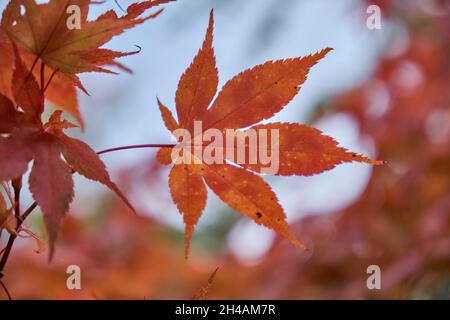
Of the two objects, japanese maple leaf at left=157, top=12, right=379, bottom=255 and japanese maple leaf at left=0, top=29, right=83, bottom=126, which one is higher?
japanese maple leaf at left=0, top=29, right=83, bottom=126

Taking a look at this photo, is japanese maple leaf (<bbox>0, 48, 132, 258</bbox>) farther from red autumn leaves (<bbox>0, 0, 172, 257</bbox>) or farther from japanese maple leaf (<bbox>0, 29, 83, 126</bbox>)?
japanese maple leaf (<bbox>0, 29, 83, 126</bbox>)

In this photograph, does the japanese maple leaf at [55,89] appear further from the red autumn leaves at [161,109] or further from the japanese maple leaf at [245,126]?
the japanese maple leaf at [245,126]

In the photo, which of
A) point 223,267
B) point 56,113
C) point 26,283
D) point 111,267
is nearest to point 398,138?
point 223,267

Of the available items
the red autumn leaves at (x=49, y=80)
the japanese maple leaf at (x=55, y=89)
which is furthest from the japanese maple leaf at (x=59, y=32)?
the japanese maple leaf at (x=55, y=89)

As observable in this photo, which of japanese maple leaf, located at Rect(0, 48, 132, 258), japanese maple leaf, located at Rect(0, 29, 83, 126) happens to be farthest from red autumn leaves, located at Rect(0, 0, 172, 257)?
japanese maple leaf, located at Rect(0, 29, 83, 126)

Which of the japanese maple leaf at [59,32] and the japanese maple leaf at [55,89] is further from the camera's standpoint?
the japanese maple leaf at [55,89]

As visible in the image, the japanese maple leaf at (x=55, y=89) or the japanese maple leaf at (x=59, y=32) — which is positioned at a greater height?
the japanese maple leaf at (x=55, y=89)

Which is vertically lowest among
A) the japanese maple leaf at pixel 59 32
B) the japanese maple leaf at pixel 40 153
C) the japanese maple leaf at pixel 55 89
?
the japanese maple leaf at pixel 40 153

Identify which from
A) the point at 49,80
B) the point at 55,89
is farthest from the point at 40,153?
the point at 55,89
